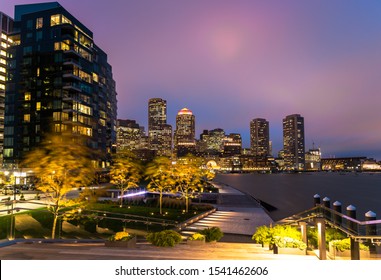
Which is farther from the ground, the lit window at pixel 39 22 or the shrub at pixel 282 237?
the lit window at pixel 39 22

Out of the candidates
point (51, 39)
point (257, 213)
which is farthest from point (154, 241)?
point (51, 39)

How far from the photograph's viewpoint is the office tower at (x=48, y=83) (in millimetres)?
54688

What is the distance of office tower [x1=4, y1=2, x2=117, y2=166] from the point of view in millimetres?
54688

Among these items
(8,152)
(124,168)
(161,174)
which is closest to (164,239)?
(161,174)

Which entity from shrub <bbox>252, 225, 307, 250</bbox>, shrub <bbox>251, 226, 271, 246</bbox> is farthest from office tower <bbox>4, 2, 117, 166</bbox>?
shrub <bbox>252, 225, 307, 250</bbox>

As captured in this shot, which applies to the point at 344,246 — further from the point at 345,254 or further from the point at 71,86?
the point at 71,86

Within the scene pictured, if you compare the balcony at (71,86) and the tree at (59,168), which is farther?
the balcony at (71,86)

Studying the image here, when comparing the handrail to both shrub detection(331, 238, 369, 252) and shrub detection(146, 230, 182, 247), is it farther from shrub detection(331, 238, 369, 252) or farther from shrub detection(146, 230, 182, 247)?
shrub detection(146, 230, 182, 247)

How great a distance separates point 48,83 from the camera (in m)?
55.5

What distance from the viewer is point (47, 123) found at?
53.9 metres

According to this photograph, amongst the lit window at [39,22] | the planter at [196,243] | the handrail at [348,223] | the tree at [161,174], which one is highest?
the lit window at [39,22]

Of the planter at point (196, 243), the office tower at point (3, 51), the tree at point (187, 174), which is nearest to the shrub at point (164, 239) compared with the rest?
the planter at point (196, 243)

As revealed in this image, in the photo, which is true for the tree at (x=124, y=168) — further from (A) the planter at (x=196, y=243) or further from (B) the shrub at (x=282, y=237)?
(B) the shrub at (x=282, y=237)
